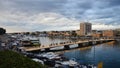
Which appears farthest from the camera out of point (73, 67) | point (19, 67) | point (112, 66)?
point (112, 66)

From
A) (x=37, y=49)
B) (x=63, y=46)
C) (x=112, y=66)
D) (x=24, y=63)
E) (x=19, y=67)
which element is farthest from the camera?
(x=63, y=46)

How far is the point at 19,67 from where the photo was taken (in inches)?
594

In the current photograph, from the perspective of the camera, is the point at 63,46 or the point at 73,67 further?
the point at 63,46

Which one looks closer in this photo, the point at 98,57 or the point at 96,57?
the point at 98,57

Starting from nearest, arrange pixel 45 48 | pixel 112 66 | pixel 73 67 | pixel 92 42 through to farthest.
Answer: pixel 73 67 → pixel 112 66 → pixel 45 48 → pixel 92 42

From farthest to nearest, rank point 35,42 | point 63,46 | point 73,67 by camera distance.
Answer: point 35,42, point 63,46, point 73,67

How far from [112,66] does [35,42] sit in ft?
239

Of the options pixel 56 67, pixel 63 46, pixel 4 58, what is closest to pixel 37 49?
pixel 63 46

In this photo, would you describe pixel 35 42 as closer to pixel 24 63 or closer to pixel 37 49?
pixel 37 49

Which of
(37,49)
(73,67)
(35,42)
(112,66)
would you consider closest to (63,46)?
(35,42)

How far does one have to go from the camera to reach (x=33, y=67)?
1575cm

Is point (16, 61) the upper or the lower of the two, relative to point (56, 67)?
upper

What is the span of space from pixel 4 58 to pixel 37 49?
7355cm

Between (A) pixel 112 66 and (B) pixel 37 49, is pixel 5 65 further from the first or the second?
(B) pixel 37 49
